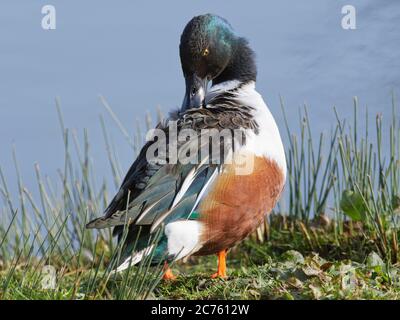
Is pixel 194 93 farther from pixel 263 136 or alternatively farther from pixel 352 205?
pixel 352 205

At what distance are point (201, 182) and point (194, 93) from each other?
91cm

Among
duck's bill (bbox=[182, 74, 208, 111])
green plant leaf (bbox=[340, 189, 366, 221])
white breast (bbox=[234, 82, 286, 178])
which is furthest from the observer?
green plant leaf (bbox=[340, 189, 366, 221])

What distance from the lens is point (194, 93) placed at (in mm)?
5281

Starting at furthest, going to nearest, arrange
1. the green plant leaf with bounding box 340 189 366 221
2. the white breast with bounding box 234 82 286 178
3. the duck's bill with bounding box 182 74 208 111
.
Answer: the green plant leaf with bounding box 340 189 366 221 → the duck's bill with bounding box 182 74 208 111 → the white breast with bounding box 234 82 286 178

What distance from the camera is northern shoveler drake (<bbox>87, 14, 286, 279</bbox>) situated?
174 inches

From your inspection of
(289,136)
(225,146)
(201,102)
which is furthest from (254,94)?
(289,136)

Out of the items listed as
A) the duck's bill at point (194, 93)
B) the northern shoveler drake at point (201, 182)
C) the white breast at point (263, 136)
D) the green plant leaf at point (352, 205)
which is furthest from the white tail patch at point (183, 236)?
the green plant leaf at point (352, 205)

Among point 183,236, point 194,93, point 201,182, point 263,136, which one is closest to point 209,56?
point 194,93

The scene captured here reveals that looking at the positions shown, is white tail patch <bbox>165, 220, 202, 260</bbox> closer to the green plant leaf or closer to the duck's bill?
the duck's bill

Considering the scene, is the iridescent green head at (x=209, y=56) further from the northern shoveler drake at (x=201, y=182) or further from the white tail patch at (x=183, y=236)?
the white tail patch at (x=183, y=236)

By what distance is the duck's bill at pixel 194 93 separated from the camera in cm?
520

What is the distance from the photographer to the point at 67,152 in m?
7.04

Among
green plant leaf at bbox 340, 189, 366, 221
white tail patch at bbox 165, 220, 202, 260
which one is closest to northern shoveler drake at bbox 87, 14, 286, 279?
white tail patch at bbox 165, 220, 202, 260
